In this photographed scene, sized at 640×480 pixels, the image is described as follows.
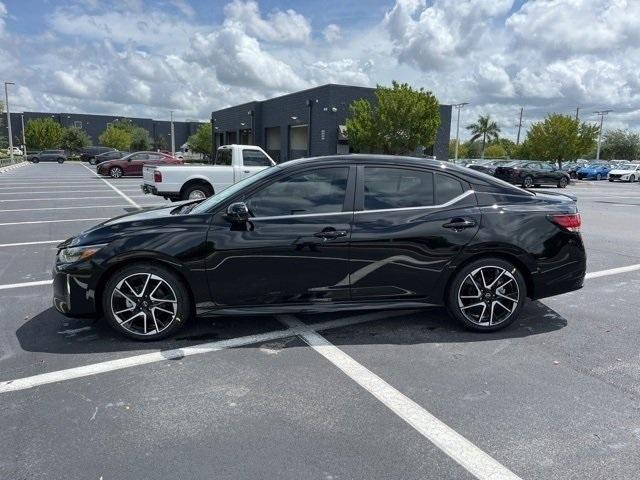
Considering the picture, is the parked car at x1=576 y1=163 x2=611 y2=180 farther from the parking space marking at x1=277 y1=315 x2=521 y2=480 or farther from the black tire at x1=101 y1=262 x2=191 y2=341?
the black tire at x1=101 y1=262 x2=191 y2=341

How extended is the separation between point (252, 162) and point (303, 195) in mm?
9514

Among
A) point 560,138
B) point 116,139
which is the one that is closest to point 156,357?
point 560,138

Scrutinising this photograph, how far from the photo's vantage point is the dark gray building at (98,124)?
297 ft

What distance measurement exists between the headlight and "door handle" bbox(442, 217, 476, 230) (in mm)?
2936

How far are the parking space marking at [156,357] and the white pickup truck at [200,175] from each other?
855cm

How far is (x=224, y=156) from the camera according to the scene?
46.2 ft

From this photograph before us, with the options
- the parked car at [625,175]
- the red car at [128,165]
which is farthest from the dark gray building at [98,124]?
the parked car at [625,175]

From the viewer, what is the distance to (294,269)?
14.1 feet

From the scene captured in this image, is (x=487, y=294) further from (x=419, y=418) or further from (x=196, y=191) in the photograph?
(x=196, y=191)

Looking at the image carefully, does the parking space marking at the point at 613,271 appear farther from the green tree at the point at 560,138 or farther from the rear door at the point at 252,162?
the green tree at the point at 560,138

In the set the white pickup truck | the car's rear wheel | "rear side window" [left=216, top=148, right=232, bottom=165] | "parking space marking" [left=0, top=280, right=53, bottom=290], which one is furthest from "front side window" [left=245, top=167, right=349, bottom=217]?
the car's rear wheel

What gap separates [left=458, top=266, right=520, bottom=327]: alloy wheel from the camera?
181 inches

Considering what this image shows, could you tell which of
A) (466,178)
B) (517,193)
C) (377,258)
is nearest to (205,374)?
(377,258)

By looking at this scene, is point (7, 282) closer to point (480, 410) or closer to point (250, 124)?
point (480, 410)
